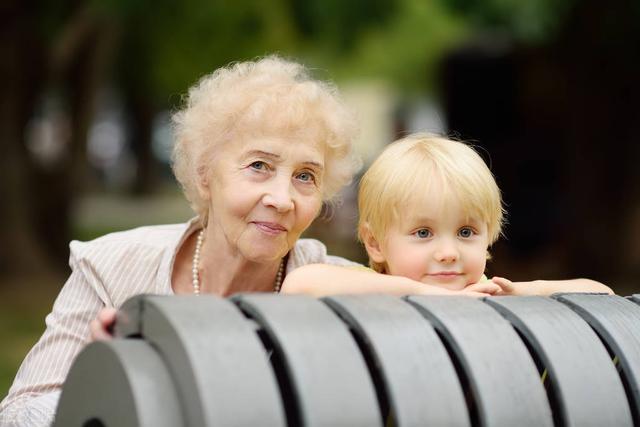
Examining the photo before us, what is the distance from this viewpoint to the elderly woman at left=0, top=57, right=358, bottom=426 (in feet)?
9.04

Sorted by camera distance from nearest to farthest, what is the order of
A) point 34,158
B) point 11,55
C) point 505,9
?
point 505,9 → point 11,55 → point 34,158

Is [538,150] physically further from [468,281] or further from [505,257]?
[468,281]

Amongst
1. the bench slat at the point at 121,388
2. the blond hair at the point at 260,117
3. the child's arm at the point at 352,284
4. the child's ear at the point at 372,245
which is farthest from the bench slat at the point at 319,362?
the blond hair at the point at 260,117

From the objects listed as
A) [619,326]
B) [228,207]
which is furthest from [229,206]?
[619,326]

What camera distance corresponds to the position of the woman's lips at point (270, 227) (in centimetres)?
273

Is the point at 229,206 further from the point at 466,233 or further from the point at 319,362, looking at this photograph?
the point at 319,362

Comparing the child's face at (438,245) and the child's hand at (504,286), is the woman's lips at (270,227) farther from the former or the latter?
the child's hand at (504,286)

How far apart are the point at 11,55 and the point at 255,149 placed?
9652mm

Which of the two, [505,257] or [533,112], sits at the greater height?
[533,112]

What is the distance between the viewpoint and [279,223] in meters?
2.74

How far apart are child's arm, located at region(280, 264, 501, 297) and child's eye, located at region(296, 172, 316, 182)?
1.63ft

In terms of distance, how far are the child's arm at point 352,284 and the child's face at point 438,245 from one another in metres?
0.21

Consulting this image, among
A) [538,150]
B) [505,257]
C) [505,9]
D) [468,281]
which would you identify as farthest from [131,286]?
[538,150]

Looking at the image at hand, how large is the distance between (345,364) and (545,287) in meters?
0.82
